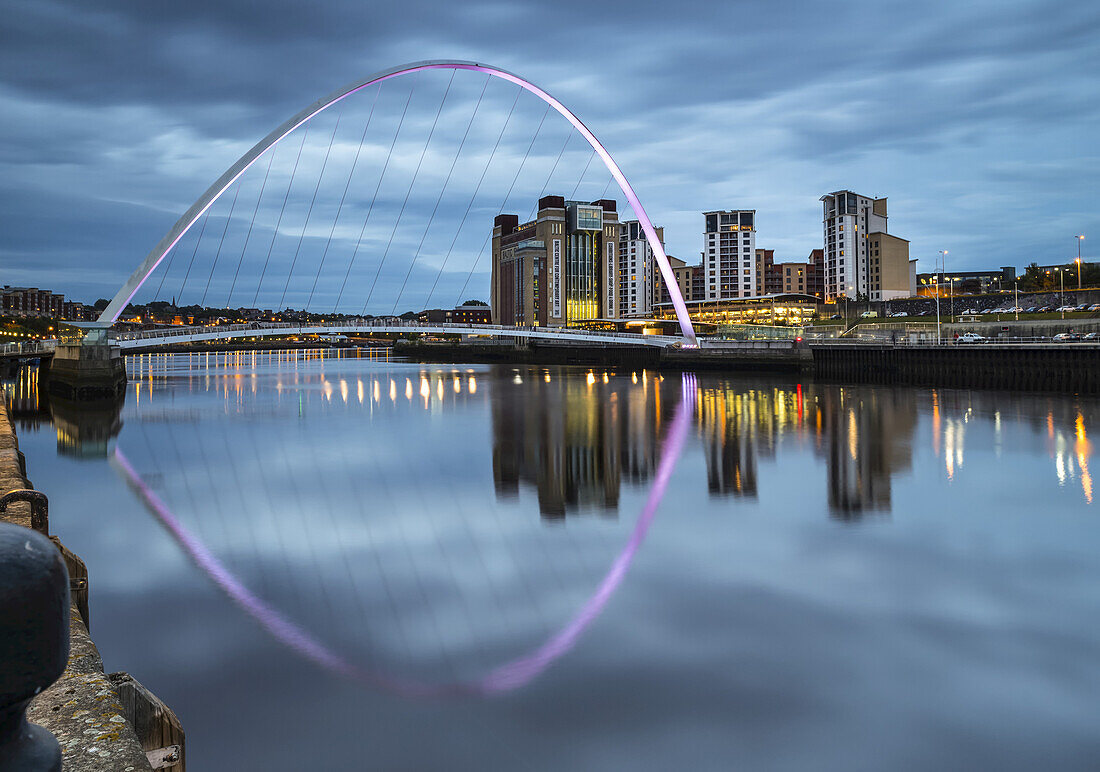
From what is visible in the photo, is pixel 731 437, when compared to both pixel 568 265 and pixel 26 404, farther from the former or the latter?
pixel 568 265

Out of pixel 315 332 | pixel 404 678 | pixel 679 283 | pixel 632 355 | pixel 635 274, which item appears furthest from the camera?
pixel 679 283

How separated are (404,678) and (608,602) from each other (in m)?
2.28

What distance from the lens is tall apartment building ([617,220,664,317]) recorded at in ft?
424

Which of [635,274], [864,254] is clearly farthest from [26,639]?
[635,274]

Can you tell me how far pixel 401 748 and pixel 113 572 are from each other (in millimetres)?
5473

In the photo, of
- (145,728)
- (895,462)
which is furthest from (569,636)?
(895,462)

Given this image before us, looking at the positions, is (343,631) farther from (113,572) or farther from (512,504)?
(512,504)

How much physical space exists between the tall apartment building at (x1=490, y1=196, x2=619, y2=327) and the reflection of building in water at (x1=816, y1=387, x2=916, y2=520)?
9825cm

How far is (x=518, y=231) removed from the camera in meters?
141

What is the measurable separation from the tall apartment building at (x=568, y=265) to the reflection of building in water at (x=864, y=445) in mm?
98252

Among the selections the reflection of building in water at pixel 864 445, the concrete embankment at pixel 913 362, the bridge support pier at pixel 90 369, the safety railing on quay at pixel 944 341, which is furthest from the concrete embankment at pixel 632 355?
the bridge support pier at pixel 90 369

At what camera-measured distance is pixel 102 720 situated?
2.67m

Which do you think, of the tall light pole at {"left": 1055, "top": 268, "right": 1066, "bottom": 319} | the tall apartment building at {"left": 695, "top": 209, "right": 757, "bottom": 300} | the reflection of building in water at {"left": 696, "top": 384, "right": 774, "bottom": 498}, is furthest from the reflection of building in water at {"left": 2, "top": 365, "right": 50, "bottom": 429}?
the tall apartment building at {"left": 695, "top": 209, "right": 757, "bottom": 300}

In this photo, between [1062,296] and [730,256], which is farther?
[730,256]
